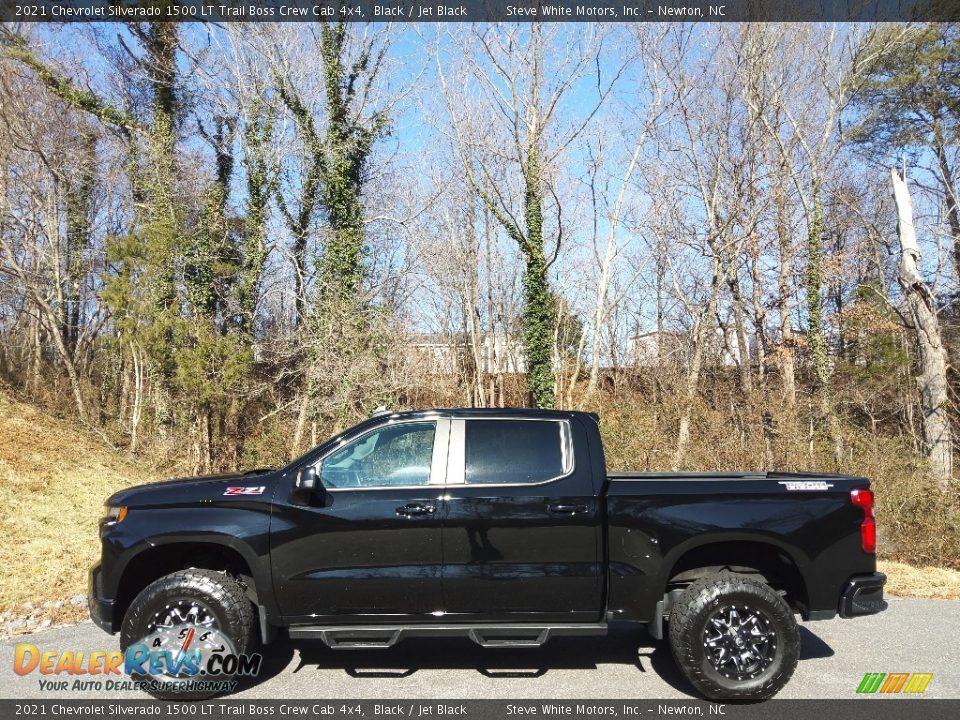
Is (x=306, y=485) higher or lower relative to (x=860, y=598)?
higher

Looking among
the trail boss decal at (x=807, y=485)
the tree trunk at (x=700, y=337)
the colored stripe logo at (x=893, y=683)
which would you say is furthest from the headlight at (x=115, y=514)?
the tree trunk at (x=700, y=337)

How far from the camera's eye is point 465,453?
5.14m

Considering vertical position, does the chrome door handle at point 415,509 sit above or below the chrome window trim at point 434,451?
below

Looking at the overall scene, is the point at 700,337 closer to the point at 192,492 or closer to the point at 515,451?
the point at 515,451

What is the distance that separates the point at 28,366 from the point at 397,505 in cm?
2092

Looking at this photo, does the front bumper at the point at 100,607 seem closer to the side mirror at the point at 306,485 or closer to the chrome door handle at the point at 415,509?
the side mirror at the point at 306,485

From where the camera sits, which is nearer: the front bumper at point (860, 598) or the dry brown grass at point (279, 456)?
the front bumper at point (860, 598)

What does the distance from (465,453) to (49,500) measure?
1079 cm

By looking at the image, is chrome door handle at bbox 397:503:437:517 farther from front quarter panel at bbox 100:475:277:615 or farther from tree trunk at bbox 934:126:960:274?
tree trunk at bbox 934:126:960:274

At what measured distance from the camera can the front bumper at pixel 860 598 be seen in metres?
4.82

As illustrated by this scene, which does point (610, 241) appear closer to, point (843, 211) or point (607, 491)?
point (843, 211)

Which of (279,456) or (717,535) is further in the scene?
(279,456)

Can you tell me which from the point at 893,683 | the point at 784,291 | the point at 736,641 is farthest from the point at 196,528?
the point at 784,291

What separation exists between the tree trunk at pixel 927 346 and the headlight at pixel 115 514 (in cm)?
1390
